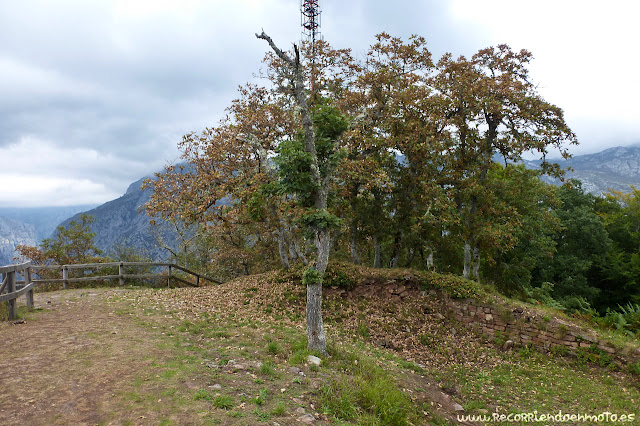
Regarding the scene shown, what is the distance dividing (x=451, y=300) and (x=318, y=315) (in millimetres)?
8141

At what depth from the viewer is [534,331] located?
13.0m

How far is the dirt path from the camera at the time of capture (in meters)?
5.34

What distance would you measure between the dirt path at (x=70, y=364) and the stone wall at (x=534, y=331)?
11760 mm

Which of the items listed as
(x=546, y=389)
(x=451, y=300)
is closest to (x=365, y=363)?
(x=546, y=389)

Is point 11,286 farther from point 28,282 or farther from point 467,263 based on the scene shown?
point 467,263

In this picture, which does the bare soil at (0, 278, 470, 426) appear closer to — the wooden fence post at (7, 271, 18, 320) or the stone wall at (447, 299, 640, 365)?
the wooden fence post at (7, 271, 18, 320)

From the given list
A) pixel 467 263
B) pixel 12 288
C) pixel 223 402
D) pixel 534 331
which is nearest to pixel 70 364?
pixel 223 402

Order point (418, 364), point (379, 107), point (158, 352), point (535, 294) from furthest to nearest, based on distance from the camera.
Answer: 1. point (535, 294)
2. point (379, 107)
3. point (418, 364)
4. point (158, 352)

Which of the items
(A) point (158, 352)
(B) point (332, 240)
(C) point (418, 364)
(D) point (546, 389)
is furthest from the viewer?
(B) point (332, 240)

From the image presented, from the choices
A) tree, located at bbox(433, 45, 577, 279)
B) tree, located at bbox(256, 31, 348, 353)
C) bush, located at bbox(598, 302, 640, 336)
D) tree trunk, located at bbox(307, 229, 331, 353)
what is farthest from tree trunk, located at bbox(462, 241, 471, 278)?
tree trunk, located at bbox(307, 229, 331, 353)

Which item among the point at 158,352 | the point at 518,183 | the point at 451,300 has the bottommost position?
the point at 451,300

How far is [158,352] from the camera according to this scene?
821cm

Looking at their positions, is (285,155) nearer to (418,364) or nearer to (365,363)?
(365,363)

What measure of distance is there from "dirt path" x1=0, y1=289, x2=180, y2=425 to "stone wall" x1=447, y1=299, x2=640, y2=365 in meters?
11.8
